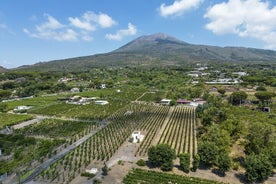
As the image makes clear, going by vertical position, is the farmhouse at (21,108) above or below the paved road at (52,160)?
above

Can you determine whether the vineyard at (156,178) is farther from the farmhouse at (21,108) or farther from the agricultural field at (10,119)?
the farmhouse at (21,108)

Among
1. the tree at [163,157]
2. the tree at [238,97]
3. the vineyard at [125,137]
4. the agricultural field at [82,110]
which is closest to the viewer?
the tree at [163,157]

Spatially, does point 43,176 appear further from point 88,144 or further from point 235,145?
point 235,145

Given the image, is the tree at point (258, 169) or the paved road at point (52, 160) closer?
the tree at point (258, 169)

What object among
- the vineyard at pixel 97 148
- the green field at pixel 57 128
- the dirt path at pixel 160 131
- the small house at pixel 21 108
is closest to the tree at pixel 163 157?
the vineyard at pixel 97 148

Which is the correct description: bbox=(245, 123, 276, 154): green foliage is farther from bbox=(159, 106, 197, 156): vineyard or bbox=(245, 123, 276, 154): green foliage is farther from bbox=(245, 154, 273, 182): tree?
bbox=(159, 106, 197, 156): vineyard

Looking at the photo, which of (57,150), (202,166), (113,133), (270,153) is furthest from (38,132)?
(270,153)

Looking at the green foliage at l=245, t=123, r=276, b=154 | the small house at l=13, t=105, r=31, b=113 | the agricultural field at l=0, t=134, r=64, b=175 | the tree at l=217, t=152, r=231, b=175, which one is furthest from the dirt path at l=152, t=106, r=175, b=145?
the small house at l=13, t=105, r=31, b=113
